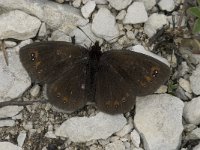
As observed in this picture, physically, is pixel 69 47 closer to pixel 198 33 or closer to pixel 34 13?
pixel 34 13

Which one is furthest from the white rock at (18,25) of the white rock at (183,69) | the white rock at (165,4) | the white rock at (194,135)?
the white rock at (194,135)

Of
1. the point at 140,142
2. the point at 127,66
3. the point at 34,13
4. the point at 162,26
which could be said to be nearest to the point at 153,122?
the point at 140,142

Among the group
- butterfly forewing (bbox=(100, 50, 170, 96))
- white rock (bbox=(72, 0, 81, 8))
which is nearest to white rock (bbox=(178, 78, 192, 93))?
butterfly forewing (bbox=(100, 50, 170, 96))

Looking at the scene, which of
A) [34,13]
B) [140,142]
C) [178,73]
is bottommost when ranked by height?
[140,142]

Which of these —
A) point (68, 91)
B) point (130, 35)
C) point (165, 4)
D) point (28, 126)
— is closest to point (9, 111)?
point (28, 126)

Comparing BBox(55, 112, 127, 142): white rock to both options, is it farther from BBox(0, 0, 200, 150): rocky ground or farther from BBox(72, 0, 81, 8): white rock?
BBox(72, 0, 81, 8): white rock

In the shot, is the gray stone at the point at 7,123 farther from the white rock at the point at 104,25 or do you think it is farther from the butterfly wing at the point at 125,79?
the white rock at the point at 104,25
